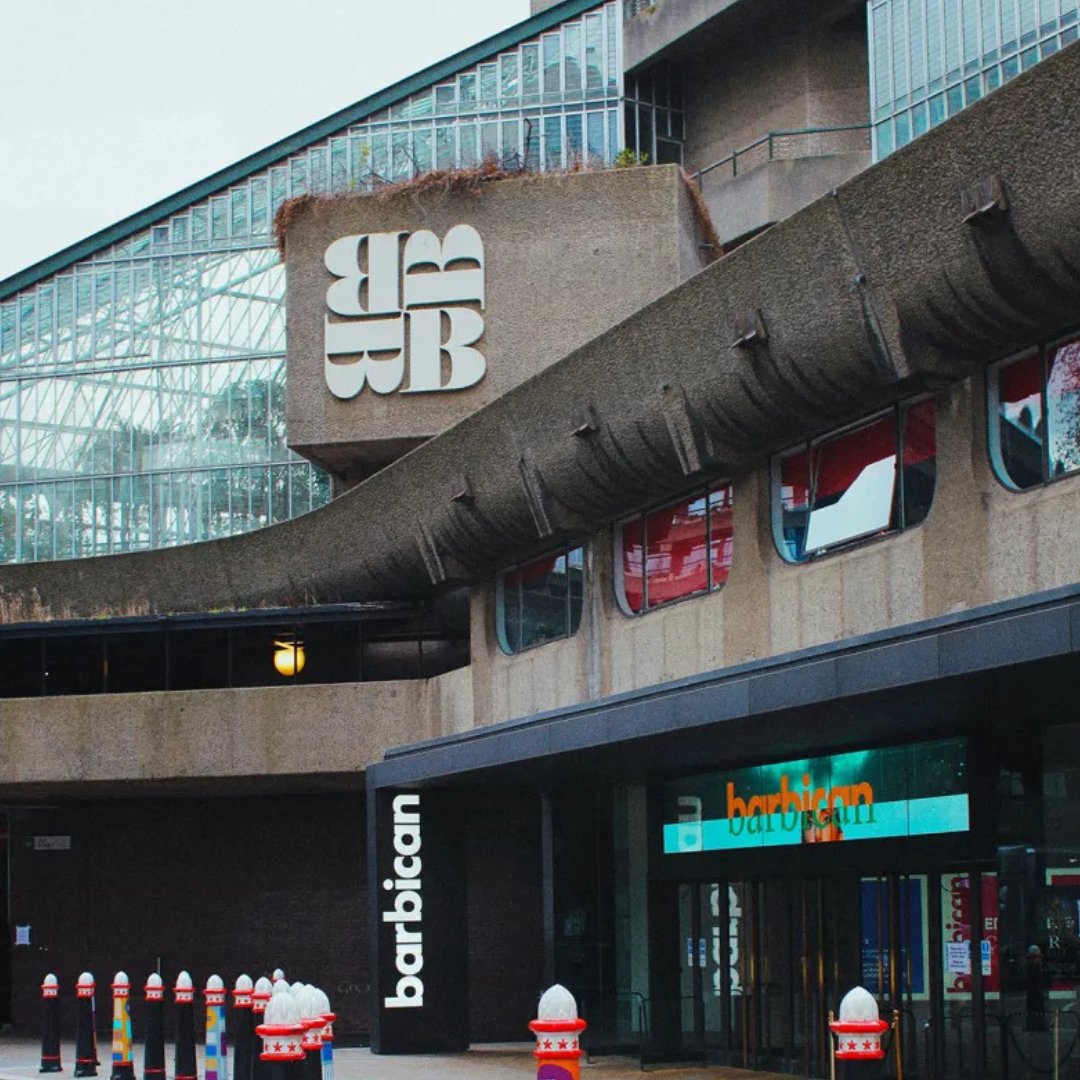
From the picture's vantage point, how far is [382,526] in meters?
28.2

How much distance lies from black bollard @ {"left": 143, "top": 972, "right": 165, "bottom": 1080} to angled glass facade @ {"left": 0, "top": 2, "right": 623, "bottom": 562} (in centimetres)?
2298

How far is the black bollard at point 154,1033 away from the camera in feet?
70.6

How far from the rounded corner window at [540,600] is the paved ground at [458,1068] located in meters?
5.02

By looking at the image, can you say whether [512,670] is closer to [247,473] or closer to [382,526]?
[382,526]

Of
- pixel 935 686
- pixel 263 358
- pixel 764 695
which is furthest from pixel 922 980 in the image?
pixel 263 358

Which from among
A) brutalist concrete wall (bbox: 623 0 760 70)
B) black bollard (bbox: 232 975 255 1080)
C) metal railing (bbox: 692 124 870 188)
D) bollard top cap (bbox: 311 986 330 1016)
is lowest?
black bollard (bbox: 232 975 255 1080)

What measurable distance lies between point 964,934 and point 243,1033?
254 inches

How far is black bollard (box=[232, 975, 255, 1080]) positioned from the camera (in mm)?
18969

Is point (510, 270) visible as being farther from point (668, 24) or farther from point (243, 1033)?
point (668, 24)

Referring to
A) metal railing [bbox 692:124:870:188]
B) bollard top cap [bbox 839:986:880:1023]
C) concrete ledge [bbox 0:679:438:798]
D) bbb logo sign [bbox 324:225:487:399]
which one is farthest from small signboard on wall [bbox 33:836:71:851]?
bollard top cap [bbox 839:986:880:1023]

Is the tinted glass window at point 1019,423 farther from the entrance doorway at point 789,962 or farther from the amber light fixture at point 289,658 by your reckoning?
the amber light fixture at point 289,658

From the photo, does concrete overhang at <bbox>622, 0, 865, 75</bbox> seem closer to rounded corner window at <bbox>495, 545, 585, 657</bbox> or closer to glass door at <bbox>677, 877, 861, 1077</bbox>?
rounded corner window at <bbox>495, 545, 585, 657</bbox>

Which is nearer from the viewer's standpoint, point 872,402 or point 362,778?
point 872,402

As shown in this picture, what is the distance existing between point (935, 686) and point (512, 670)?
11.9 m
